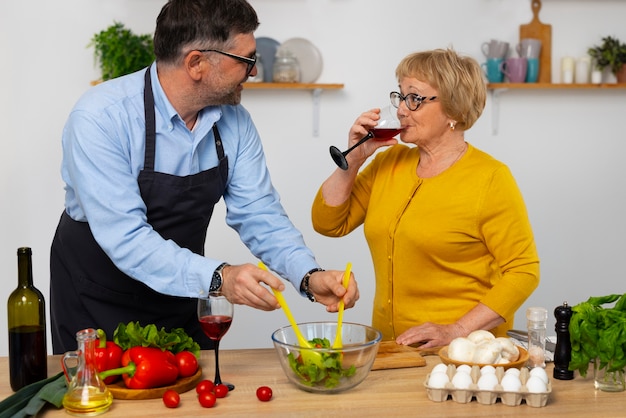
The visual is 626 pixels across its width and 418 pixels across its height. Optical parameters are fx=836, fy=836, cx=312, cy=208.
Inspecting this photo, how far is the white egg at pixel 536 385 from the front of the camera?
188 cm

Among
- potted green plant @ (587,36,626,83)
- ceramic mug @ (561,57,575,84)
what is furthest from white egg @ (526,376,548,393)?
potted green plant @ (587,36,626,83)

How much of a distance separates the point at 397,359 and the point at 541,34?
2956 millimetres

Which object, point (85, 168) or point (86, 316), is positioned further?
point (86, 316)

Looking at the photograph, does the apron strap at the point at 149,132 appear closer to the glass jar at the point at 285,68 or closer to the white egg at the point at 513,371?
the white egg at the point at 513,371

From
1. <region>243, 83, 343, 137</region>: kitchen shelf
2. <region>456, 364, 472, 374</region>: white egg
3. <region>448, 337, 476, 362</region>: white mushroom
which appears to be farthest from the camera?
<region>243, 83, 343, 137</region>: kitchen shelf

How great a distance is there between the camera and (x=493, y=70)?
4512mm

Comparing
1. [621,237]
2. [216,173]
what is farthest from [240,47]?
[621,237]

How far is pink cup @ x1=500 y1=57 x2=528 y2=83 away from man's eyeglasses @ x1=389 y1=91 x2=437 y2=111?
192 centimetres

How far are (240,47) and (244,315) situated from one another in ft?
8.07

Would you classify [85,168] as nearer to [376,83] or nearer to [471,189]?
[471,189]

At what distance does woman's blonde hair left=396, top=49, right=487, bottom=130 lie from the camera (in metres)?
2.72

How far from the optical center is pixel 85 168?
90.7 inches

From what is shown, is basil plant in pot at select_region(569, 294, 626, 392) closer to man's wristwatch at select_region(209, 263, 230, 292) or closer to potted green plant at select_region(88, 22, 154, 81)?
man's wristwatch at select_region(209, 263, 230, 292)

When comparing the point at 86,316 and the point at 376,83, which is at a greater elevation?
the point at 376,83
